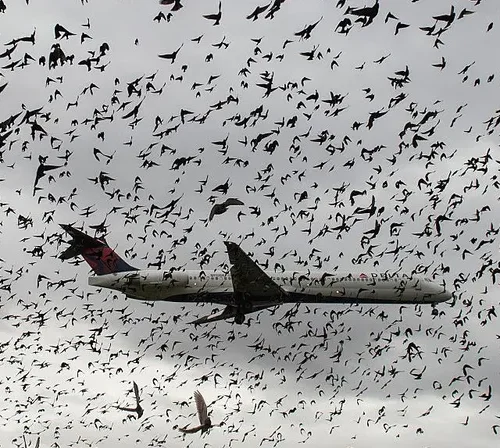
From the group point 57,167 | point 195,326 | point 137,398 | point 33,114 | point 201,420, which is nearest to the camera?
point 33,114

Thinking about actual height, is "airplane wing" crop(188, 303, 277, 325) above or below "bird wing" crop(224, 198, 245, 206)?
below

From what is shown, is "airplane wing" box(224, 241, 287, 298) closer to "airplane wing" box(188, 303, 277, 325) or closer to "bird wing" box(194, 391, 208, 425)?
"airplane wing" box(188, 303, 277, 325)

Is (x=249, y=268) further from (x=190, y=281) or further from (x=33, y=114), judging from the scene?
(x=33, y=114)

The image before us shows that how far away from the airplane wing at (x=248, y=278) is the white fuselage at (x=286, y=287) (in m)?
2.90

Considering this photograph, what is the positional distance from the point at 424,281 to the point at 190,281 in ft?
96.8

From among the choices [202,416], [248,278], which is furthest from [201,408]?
[248,278]

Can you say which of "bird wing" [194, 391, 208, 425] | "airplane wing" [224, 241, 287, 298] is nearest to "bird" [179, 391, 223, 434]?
"bird wing" [194, 391, 208, 425]

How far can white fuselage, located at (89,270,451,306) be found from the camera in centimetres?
9219

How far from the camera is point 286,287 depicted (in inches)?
3701

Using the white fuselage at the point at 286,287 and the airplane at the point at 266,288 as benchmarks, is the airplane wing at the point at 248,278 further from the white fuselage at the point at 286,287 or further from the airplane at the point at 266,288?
the white fuselage at the point at 286,287

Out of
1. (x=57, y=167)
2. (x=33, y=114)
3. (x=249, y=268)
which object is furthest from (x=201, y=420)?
(x=249, y=268)

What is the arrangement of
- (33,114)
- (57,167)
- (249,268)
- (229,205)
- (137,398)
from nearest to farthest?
(33,114) < (57,167) < (229,205) < (137,398) < (249,268)

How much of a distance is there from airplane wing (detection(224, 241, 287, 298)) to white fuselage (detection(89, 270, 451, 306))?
9.50 feet

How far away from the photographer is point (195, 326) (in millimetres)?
102562
